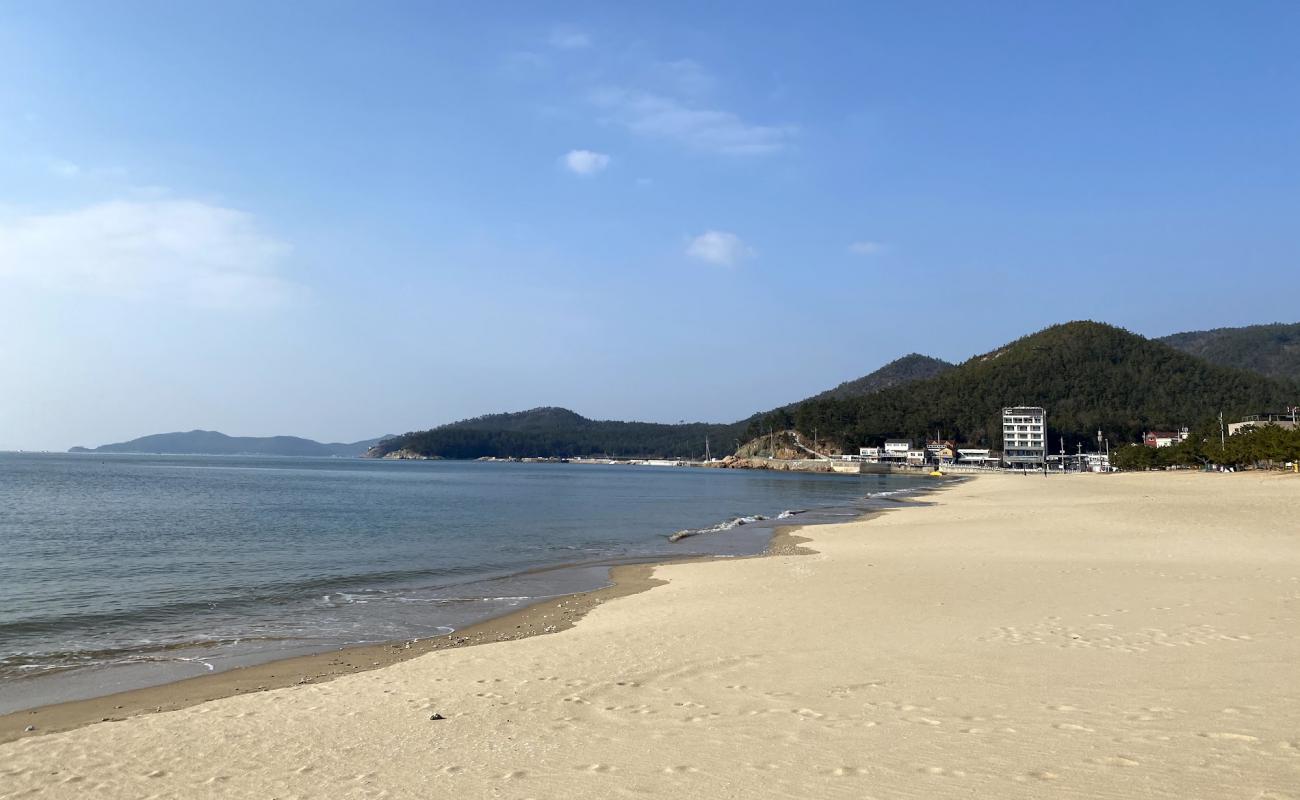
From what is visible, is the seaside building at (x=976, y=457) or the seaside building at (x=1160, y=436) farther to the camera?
the seaside building at (x=976, y=457)

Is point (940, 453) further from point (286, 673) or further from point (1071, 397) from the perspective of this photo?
point (286, 673)

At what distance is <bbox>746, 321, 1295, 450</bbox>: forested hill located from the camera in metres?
160

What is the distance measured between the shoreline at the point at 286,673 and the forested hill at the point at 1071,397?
170487mm

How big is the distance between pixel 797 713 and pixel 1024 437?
170009 millimetres

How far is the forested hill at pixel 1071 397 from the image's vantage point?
160 metres

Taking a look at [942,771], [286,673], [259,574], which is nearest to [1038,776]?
[942,771]

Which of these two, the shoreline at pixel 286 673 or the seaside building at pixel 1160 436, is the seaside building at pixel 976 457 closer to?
the seaside building at pixel 1160 436

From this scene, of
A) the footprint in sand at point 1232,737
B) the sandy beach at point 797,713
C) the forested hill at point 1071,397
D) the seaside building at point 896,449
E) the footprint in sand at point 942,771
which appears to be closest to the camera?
the footprint in sand at point 942,771

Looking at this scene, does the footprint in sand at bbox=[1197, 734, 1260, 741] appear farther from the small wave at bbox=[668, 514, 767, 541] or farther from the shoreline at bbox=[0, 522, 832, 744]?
the small wave at bbox=[668, 514, 767, 541]

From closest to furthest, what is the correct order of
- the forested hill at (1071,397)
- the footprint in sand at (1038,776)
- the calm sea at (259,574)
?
the footprint in sand at (1038,776) < the calm sea at (259,574) < the forested hill at (1071,397)

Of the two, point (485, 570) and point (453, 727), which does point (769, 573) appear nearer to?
point (485, 570)

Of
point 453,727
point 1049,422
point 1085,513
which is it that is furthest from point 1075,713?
point 1049,422

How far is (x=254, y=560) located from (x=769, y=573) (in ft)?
50.6

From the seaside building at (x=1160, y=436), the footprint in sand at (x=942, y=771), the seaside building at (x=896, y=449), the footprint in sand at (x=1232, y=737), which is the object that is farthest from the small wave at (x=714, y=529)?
the seaside building at (x=896, y=449)
